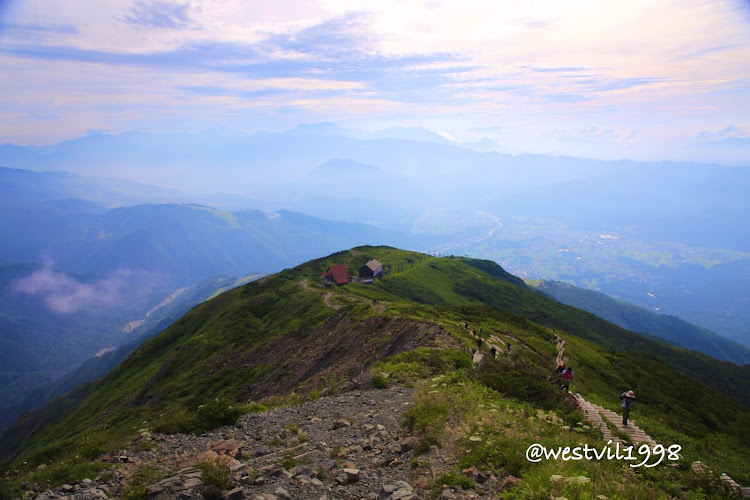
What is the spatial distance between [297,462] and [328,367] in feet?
70.4

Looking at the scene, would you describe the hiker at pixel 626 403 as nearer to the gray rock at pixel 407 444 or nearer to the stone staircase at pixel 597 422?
the stone staircase at pixel 597 422

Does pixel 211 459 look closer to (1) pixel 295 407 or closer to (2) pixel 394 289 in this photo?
(1) pixel 295 407

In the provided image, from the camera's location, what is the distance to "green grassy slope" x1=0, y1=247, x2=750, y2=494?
64.3 feet

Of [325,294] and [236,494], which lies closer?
[236,494]

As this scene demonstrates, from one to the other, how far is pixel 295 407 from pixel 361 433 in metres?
5.35

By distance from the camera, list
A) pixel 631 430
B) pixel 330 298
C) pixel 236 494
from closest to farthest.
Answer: pixel 236 494, pixel 631 430, pixel 330 298

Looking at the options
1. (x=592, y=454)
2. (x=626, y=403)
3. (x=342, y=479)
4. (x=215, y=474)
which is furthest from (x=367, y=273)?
(x=215, y=474)

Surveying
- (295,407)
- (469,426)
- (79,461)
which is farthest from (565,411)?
(79,461)

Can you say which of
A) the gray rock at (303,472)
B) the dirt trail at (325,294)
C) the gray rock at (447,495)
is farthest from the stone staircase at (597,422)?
the dirt trail at (325,294)

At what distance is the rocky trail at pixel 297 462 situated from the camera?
9844mm

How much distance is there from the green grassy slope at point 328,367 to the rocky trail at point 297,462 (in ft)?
6.03

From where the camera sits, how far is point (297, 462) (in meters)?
11.7

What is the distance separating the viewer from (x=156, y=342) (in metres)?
76.3

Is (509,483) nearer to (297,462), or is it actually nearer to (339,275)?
(297,462)
